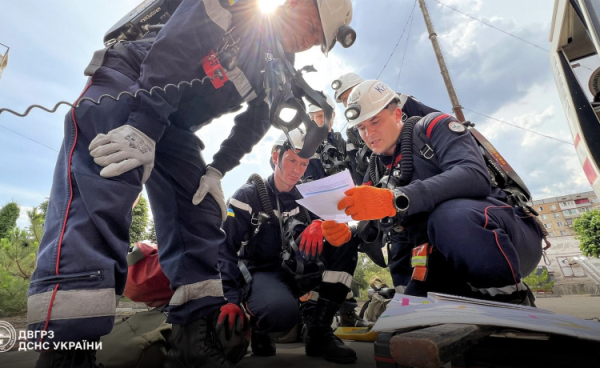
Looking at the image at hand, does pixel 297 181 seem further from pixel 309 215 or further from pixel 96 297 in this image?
pixel 96 297

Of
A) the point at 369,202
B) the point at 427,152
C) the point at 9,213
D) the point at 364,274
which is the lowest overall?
the point at 364,274

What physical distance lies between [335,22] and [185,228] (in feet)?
4.62

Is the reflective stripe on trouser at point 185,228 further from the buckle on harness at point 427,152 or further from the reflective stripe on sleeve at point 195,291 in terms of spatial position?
the buckle on harness at point 427,152

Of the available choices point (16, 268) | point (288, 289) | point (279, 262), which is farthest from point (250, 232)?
point (16, 268)

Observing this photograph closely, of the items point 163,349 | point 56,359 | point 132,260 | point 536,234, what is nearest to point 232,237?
point 132,260

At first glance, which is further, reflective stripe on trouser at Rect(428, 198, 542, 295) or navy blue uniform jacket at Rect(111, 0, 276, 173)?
reflective stripe on trouser at Rect(428, 198, 542, 295)

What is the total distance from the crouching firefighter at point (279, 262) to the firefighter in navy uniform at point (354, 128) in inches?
35.6

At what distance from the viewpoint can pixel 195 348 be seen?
120 centimetres

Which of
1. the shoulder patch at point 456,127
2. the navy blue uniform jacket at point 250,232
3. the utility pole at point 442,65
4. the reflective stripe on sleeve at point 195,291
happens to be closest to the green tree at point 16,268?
the navy blue uniform jacket at point 250,232

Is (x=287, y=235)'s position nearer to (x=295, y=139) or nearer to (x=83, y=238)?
(x=295, y=139)

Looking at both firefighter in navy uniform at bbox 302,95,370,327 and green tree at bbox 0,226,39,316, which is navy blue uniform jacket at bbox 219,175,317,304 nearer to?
firefighter in navy uniform at bbox 302,95,370,327

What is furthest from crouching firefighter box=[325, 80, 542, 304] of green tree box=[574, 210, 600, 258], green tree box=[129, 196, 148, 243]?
green tree box=[574, 210, 600, 258]

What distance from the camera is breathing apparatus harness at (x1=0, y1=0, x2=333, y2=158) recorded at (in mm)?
1122

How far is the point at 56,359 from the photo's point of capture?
2.50ft
